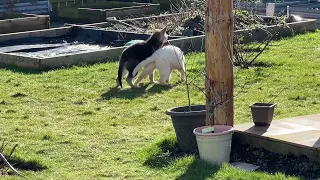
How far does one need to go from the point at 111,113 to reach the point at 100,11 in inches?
509

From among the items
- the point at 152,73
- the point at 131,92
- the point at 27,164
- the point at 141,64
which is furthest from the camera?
the point at 152,73

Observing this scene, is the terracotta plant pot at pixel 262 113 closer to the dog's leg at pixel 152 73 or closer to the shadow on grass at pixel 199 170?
the shadow on grass at pixel 199 170

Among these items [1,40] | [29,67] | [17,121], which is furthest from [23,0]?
[17,121]

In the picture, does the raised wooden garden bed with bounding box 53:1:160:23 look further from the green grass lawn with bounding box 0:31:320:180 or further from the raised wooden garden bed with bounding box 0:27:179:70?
the green grass lawn with bounding box 0:31:320:180

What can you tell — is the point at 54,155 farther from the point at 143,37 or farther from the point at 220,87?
the point at 143,37

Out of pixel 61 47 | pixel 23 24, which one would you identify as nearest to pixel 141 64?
pixel 61 47

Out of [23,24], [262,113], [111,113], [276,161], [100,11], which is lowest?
[111,113]

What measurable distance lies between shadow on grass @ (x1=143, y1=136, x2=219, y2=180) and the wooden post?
0.57 meters

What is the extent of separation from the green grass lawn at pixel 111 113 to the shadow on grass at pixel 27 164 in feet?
0.04

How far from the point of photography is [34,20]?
21.9 m

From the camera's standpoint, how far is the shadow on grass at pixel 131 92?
1282 centimetres

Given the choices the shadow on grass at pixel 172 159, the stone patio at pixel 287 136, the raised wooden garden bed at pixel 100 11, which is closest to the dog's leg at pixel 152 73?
the shadow on grass at pixel 172 159

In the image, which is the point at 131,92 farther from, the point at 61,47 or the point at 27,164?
the point at 61,47

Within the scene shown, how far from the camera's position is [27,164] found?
8.26m
